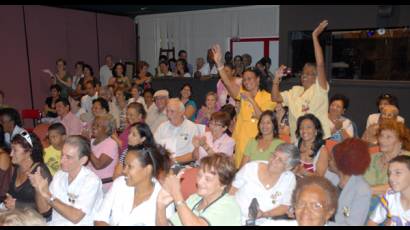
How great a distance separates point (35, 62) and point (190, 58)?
4.24 metres

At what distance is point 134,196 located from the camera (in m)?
2.55

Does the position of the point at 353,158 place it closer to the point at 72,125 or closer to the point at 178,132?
the point at 178,132

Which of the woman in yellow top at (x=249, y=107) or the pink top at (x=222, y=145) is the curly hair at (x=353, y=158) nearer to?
the woman in yellow top at (x=249, y=107)

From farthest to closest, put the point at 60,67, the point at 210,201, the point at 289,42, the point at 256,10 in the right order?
the point at 256,10 < the point at 60,67 < the point at 289,42 < the point at 210,201

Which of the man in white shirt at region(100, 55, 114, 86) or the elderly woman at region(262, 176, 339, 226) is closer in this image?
the elderly woman at region(262, 176, 339, 226)

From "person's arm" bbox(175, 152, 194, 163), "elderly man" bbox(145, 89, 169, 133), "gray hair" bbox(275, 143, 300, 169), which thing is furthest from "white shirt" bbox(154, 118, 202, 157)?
"gray hair" bbox(275, 143, 300, 169)

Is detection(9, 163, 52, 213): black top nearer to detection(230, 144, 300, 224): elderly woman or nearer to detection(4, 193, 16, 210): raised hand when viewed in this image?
detection(4, 193, 16, 210): raised hand

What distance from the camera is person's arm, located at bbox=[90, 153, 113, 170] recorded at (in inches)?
144

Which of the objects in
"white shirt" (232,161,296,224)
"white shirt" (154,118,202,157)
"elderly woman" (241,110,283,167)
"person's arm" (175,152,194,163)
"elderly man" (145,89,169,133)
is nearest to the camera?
"white shirt" (232,161,296,224)

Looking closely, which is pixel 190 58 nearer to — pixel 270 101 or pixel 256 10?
pixel 256 10

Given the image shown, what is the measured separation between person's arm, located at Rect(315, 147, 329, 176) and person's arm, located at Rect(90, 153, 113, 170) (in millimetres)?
1850

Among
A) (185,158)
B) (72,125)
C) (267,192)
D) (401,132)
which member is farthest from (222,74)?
(72,125)

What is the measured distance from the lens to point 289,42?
7578 millimetres

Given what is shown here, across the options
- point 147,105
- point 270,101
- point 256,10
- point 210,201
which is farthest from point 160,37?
point 210,201
